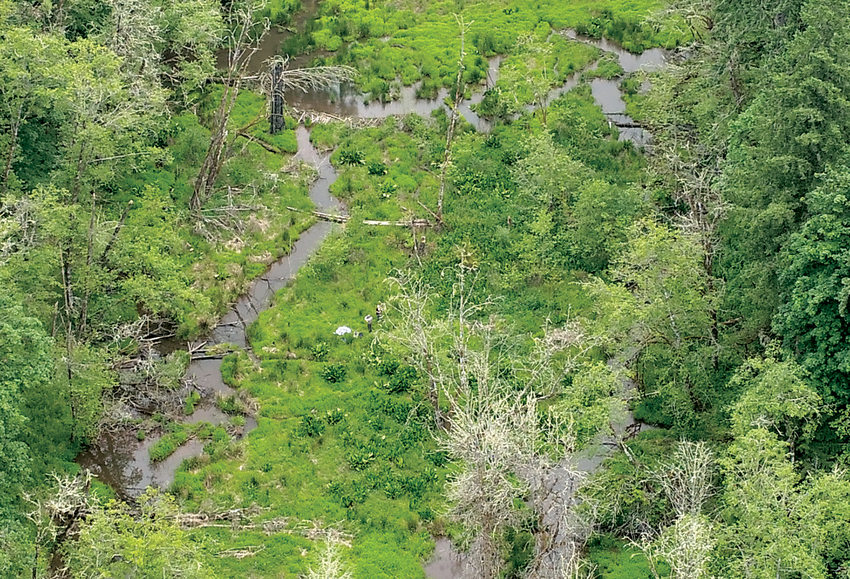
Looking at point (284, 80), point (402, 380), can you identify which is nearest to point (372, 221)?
point (284, 80)

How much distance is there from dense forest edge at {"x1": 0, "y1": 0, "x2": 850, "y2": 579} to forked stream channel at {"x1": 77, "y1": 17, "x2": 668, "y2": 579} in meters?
0.09

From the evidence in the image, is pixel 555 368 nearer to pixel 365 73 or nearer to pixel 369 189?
pixel 369 189

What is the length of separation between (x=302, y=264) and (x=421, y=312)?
4.77 m

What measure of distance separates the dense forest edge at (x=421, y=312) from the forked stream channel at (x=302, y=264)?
0.31ft

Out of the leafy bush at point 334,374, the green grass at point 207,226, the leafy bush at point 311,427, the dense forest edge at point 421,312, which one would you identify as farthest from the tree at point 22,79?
the leafy bush at point 311,427

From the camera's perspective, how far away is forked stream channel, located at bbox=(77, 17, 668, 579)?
21156 millimetres

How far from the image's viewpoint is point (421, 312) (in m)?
23.5

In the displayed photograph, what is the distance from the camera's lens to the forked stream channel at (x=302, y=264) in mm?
21156

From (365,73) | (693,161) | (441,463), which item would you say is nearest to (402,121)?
(365,73)

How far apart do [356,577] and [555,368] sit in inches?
287

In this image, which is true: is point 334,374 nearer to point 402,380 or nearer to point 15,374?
point 402,380

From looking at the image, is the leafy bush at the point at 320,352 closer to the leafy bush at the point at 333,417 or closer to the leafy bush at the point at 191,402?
the leafy bush at the point at 333,417

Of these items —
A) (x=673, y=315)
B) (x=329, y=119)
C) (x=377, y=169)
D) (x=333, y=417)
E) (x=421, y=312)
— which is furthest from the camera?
(x=329, y=119)

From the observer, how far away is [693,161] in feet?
87.7
